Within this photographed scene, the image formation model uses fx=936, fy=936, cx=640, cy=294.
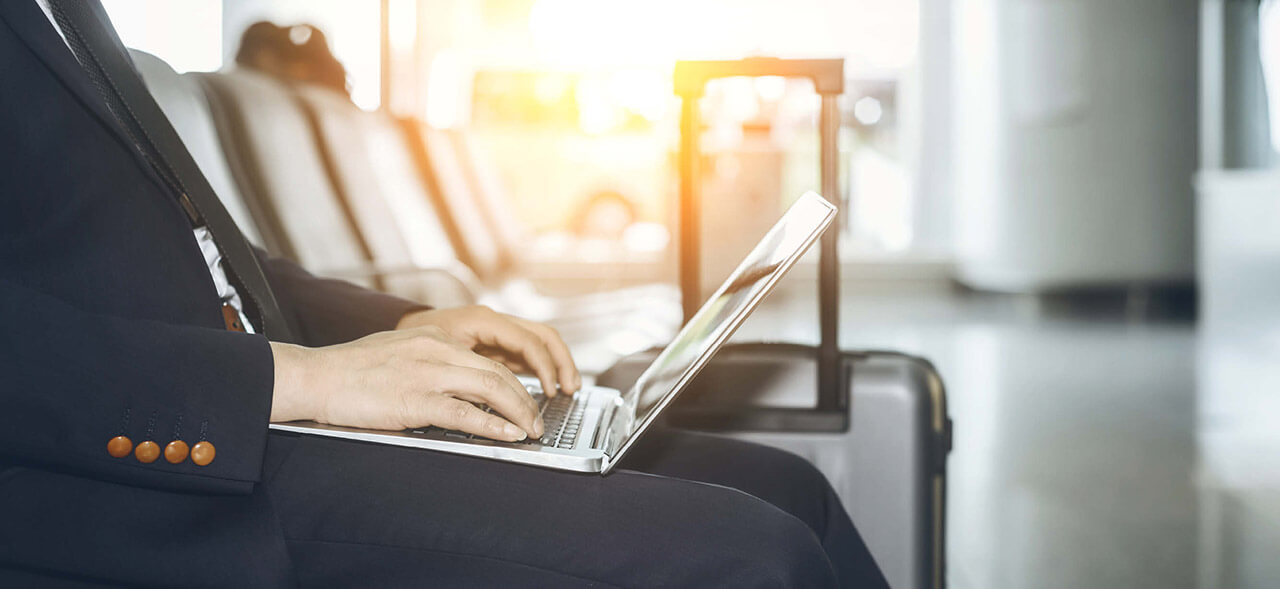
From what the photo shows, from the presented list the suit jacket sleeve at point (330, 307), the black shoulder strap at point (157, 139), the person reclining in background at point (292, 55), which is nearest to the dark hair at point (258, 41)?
Result: the person reclining in background at point (292, 55)

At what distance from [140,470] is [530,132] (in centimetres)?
508

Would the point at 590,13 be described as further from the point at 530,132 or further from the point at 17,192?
the point at 17,192

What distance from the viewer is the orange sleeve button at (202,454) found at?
0.54m

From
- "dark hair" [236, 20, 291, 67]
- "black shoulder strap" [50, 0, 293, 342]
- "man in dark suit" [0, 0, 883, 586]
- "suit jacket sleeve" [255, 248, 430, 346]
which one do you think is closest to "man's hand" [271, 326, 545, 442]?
"man in dark suit" [0, 0, 883, 586]

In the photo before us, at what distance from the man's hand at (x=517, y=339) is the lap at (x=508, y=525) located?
206 mm

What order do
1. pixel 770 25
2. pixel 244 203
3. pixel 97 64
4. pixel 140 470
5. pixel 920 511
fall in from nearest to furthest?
pixel 140 470 < pixel 97 64 < pixel 920 511 < pixel 244 203 < pixel 770 25

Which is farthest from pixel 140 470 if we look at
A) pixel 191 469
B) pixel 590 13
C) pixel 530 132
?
pixel 590 13

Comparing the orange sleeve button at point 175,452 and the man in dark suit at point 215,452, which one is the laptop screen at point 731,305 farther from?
the orange sleeve button at point 175,452

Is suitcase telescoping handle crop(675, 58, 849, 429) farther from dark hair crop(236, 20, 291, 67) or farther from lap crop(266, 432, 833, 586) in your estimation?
dark hair crop(236, 20, 291, 67)

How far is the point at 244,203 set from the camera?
176 cm

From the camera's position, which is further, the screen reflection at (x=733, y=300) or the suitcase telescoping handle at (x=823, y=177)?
the suitcase telescoping handle at (x=823, y=177)

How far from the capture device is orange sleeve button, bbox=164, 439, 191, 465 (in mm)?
534

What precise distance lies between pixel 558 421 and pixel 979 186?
556cm

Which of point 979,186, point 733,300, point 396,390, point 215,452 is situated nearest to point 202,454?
point 215,452
